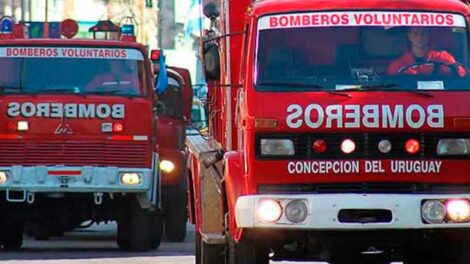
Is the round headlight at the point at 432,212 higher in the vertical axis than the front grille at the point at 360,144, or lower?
lower

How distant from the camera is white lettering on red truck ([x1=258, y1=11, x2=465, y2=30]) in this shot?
38.0 feet

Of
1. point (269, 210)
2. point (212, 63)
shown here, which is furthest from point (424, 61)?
point (212, 63)

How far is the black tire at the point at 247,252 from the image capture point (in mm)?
11617

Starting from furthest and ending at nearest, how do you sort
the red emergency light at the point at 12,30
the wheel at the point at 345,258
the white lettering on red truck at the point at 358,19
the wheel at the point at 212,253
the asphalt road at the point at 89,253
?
the red emergency light at the point at 12,30, the asphalt road at the point at 89,253, the wheel at the point at 212,253, the wheel at the point at 345,258, the white lettering on red truck at the point at 358,19

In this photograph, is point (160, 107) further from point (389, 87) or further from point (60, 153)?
point (389, 87)

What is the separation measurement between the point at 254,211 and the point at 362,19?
1727mm

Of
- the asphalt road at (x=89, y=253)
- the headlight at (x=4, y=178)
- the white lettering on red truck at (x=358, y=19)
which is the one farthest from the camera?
the headlight at (x=4, y=178)

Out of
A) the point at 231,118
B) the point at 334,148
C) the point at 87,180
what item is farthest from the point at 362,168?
the point at 87,180

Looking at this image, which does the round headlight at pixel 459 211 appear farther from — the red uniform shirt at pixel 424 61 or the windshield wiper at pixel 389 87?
the red uniform shirt at pixel 424 61

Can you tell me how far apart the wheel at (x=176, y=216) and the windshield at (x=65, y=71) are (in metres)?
2.60

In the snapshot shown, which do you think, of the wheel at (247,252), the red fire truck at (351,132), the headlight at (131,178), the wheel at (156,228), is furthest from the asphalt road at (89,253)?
the red fire truck at (351,132)

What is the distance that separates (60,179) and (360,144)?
8191 mm

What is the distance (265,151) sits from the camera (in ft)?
36.8

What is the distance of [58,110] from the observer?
61.8 ft
